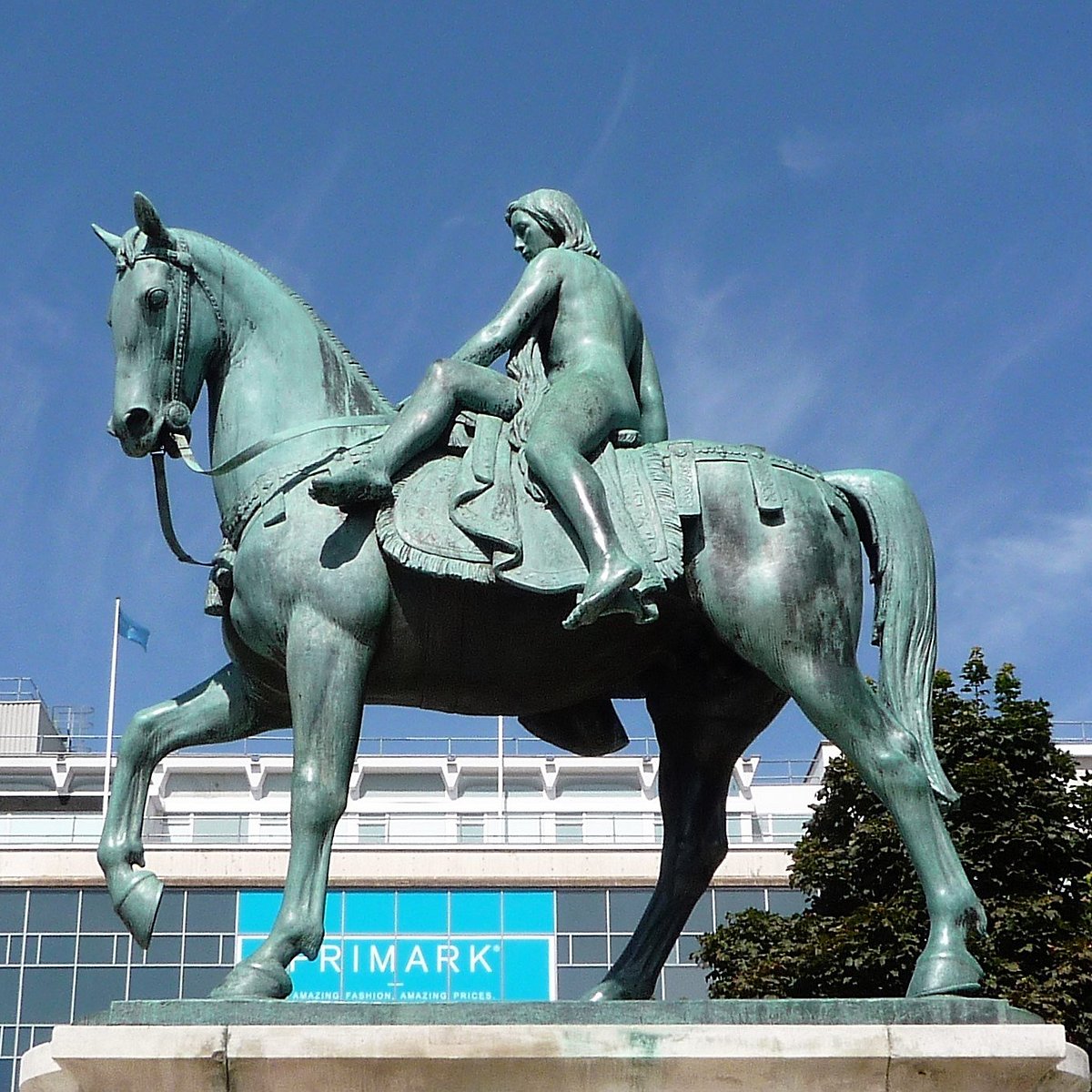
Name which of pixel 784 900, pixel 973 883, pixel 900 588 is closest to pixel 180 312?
pixel 900 588

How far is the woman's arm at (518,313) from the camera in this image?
9.20 metres

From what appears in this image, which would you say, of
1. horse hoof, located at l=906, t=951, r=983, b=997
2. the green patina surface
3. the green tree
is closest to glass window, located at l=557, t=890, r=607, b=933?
the green tree

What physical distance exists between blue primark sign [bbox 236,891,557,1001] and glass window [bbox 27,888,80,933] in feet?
15.6

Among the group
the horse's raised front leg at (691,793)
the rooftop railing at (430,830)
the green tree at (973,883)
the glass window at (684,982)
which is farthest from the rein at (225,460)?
the glass window at (684,982)

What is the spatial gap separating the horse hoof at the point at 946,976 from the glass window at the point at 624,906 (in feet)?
154

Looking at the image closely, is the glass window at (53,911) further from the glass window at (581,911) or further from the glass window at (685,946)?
the glass window at (685,946)

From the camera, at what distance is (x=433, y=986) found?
53.7m

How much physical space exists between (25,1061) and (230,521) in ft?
8.60

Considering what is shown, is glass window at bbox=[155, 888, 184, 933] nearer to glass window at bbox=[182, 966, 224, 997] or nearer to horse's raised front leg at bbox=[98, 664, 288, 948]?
glass window at bbox=[182, 966, 224, 997]

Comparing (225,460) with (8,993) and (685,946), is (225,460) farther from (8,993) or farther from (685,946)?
(685,946)

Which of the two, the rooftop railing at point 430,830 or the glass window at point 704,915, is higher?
the rooftop railing at point 430,830

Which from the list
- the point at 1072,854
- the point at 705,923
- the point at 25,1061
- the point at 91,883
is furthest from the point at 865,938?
the point at 91,883

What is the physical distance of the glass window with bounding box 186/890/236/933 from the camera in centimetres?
5344

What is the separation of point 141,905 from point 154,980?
150ft
